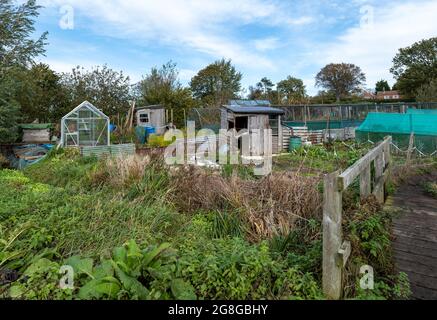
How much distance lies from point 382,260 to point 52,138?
51.4 feet

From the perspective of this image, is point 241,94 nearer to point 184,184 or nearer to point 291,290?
point 184,184

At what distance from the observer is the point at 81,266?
2797mm

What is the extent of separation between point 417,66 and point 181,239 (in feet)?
154

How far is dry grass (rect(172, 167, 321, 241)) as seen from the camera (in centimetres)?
400

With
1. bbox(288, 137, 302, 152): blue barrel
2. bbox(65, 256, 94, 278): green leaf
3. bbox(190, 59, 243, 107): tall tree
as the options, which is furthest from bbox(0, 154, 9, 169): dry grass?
bbox(190, 59, 243, 107): tall tree

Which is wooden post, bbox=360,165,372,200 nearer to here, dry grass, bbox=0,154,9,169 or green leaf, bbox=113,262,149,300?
green leaf, bbox=113,262,149,300

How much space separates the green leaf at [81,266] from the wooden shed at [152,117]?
1619cm

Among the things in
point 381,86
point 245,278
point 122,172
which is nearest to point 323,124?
point 122,172

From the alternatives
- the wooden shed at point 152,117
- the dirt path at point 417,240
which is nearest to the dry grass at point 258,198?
the dirt path at point 417,240

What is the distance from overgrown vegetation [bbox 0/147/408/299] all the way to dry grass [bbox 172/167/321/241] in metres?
0.02

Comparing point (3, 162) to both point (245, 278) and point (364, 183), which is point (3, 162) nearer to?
point (245, 278)

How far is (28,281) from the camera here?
2637 millimetres

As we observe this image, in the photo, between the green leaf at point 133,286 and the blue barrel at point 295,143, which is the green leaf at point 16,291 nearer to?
the green leaf at point 133,286

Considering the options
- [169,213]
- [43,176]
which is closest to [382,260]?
[169,213]
